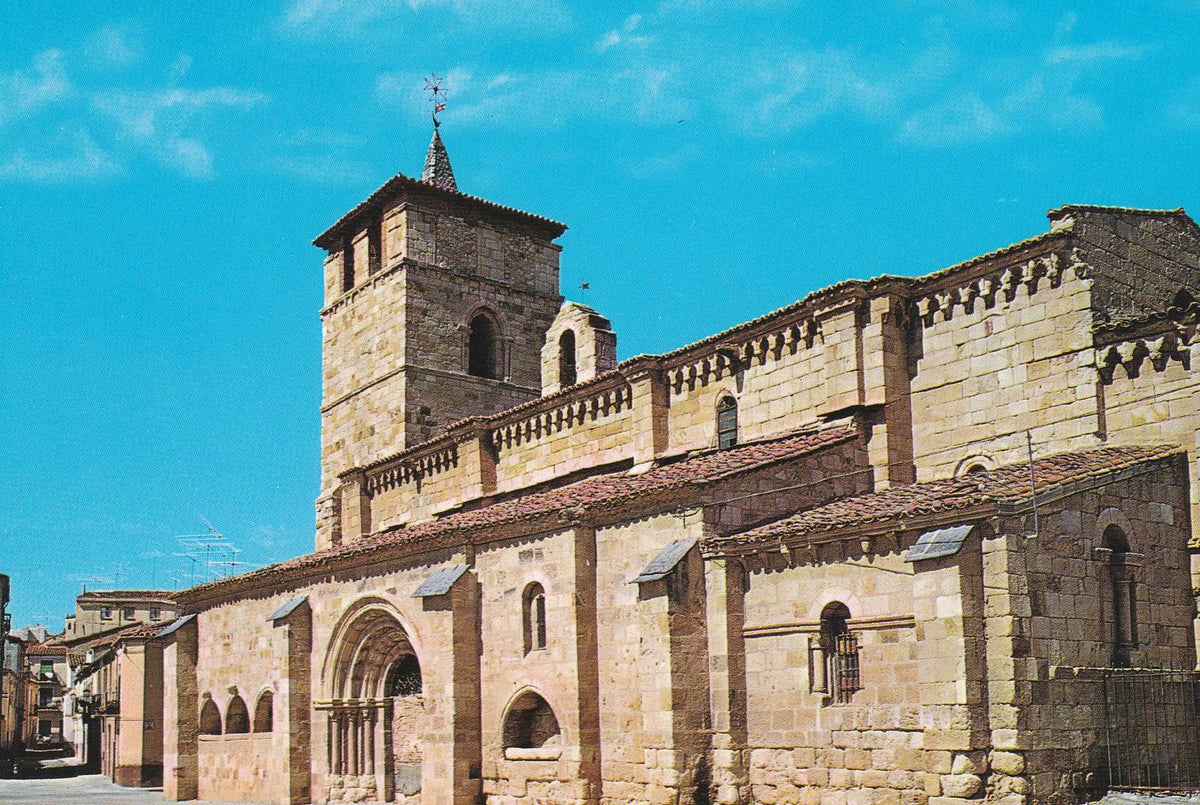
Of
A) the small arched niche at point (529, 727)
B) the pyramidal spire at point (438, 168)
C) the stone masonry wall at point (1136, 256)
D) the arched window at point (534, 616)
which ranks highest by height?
the pyramidal spire at point (438, 168)

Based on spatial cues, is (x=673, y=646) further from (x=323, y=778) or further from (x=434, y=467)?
(x=434, y=467)

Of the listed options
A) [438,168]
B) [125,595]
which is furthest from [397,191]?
[125,595]

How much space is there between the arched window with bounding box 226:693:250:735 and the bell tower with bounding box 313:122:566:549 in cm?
576

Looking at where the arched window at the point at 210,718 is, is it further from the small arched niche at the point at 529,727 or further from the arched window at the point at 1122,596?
the arched window at the point at 1122,596

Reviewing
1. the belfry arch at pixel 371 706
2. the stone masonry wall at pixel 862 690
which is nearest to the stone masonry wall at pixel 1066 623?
the stone masonry wall at pixel 862 690

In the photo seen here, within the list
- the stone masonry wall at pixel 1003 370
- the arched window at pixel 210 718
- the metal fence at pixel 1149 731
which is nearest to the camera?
the metal fence at pixel 1149 731

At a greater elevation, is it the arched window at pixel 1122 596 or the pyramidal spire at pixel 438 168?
the pyramidal spire at pixel 438 168

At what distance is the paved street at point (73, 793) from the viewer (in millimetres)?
28984

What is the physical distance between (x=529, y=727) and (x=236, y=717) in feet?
36.9

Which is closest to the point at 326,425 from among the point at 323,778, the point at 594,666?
the point at 323,778

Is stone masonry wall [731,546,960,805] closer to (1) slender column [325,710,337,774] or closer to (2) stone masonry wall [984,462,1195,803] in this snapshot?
(2) stone masonry wall [984,462,1195,803]

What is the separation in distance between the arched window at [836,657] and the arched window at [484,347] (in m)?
20.0

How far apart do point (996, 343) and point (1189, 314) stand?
110 inches

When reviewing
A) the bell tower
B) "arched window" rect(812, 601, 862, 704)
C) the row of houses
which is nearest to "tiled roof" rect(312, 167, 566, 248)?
the bell tower
